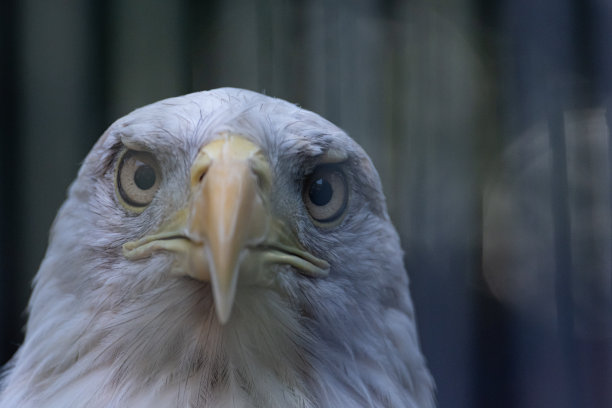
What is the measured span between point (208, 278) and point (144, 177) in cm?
21

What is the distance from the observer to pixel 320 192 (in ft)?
2.55

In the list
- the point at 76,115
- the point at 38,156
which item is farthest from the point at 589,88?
the point at 38,156

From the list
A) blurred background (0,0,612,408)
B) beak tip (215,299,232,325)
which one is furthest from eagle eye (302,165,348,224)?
blurred background (0,0,612,408)

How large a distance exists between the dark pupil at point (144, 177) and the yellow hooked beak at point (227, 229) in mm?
82

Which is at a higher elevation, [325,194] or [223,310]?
[325,194]

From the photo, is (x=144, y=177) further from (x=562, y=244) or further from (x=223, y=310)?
(x=562, y=244)

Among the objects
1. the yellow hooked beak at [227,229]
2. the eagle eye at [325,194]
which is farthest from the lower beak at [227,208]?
the eagle eye at [325,194]

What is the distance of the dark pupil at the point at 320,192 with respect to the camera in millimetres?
768

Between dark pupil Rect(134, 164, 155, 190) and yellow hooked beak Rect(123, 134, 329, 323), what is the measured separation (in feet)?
0.27

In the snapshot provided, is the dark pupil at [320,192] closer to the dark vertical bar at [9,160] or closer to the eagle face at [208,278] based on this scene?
the eagle face at [208,278]

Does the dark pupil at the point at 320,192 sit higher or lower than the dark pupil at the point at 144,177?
lower

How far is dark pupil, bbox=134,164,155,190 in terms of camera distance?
728 millimetres

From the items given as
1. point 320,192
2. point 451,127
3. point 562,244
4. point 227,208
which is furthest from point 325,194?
point 562,244

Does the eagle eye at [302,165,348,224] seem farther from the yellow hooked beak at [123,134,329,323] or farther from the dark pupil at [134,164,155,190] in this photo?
the dark pupil at [134,164,155,190]
